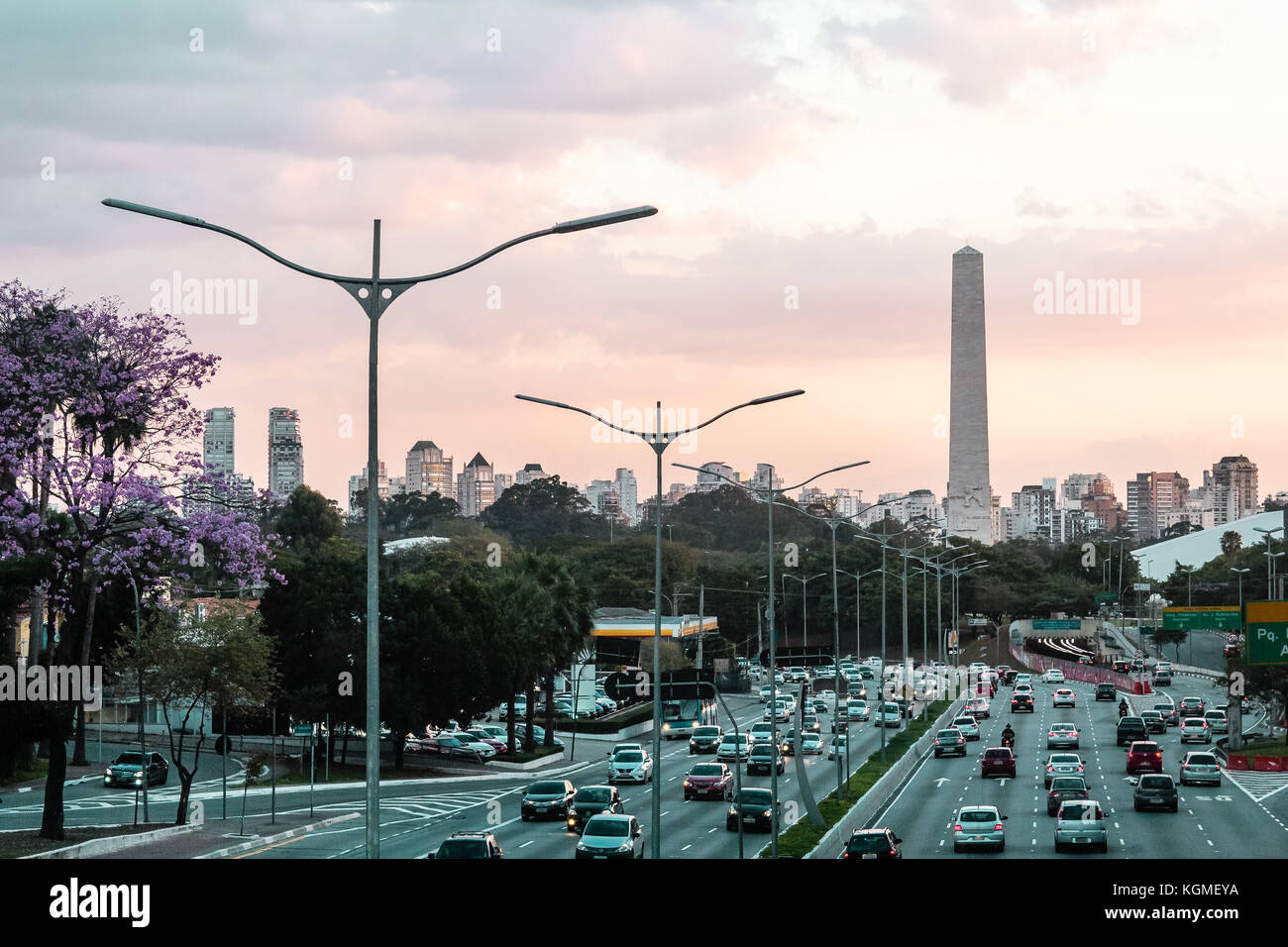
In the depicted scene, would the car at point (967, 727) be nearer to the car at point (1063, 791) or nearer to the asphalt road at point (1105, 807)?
the asphalt road at point (1105, 807)

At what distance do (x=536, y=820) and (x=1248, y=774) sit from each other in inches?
1233

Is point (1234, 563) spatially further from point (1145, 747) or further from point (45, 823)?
point (45, 823)

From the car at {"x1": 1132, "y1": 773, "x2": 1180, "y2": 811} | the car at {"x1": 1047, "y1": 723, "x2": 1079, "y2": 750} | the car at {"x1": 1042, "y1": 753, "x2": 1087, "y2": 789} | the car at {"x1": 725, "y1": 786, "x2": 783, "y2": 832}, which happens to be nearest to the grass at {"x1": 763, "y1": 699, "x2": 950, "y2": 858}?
the car at {"x1": 725, "y1": 786, "x2": 783, "y2": 832}

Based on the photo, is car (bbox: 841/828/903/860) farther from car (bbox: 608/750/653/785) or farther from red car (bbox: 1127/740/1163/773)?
red car (bbox: 1127/740/1163/773)

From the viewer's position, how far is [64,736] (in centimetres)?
3766

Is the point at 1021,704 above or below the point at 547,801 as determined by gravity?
below

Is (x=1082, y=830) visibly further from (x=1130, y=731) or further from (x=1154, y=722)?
(x=1154, y=722)

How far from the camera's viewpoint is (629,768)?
2445 inches

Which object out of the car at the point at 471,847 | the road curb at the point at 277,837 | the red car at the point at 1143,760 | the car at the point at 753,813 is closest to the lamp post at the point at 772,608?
the car at the point at 753,813

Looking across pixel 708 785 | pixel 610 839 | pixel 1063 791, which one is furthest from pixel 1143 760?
pixel 610 839

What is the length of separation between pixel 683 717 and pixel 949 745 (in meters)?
22.5

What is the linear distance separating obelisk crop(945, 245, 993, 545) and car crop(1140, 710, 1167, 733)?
79303mm

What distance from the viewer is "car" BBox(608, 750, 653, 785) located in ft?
202
